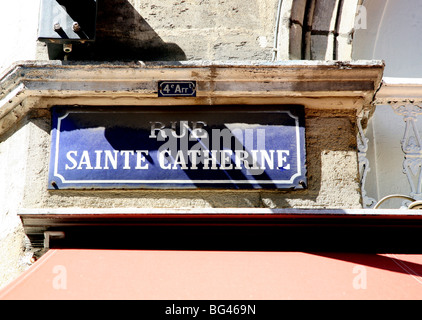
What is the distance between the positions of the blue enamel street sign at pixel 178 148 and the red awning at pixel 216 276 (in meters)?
0.58

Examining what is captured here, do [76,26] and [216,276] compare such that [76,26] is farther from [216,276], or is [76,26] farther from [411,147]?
[411,147]

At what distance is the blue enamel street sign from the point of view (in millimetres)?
4465

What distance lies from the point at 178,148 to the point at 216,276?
3.74ft

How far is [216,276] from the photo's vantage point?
12.2 ft

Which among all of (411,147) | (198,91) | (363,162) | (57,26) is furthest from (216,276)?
(57,26)

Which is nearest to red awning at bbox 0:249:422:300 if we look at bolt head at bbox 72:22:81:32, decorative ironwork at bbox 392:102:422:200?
decorative ironwork at bbox 392:102:422:200

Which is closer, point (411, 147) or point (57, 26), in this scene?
point (57, 26)

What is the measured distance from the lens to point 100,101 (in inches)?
185

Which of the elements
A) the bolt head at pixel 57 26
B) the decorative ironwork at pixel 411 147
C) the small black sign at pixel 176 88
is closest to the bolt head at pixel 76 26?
the bolt head at pixel 57 26

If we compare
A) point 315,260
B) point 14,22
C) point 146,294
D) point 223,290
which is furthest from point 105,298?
point 14,22

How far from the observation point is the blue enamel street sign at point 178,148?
446cm

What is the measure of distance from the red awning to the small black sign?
118 cm
